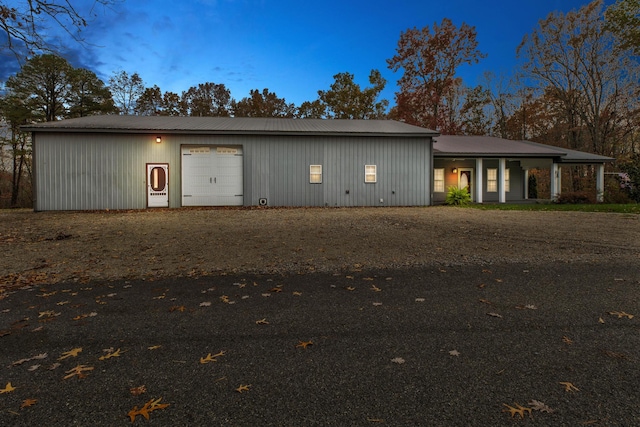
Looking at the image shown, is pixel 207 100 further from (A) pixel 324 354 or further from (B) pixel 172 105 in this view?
(A) pixel 324 354

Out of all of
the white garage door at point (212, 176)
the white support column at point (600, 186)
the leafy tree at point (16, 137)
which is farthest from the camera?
the leafy tree at point (16, 137)

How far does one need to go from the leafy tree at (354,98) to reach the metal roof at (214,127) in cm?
1399

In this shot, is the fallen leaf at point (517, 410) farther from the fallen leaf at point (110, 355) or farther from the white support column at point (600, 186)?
the white support column at point (600, 186)

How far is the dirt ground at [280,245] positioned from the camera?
5.38 meters

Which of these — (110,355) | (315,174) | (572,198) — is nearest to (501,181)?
(572,198)

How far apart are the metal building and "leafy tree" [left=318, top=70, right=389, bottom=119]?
15.3m

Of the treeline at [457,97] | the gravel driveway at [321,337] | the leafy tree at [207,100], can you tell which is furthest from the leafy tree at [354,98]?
the gravel driveway at [321,337]

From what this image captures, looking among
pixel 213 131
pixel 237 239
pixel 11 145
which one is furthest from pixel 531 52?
pixel 11 145

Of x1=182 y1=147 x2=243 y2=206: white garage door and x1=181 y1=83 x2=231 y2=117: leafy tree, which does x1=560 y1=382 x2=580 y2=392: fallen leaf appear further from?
x1=181 y1=83 x2=231 y2=117: leafy tree

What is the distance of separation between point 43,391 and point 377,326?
241 cm

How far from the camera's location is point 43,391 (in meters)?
2.14

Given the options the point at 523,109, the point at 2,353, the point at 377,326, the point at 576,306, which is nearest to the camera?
the point at 2,353

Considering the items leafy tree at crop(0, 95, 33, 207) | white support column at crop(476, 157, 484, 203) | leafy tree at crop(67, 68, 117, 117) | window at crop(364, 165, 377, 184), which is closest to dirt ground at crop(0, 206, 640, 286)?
window at crop(364, 165, 377, 184)

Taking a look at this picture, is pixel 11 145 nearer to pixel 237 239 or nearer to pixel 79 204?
pixel 79 204
